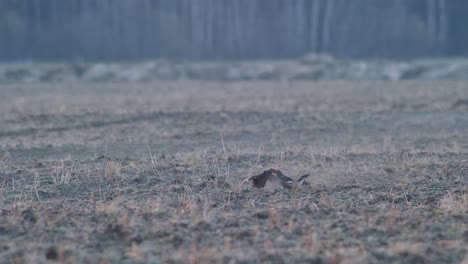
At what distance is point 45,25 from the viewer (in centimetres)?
3834

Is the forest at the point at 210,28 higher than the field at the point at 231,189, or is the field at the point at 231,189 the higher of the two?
the forest at the point at 210,28

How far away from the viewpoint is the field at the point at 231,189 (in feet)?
17.1

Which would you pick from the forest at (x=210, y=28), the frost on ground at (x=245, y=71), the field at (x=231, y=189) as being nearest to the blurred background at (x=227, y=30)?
the forest at (x=210, y=28)

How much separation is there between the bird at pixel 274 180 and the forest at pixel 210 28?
96.3 ft

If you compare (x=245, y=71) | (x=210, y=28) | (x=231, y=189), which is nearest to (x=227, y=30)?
(x=210, y=28)

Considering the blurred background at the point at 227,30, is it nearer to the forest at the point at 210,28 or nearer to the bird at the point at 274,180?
the forest at the point at 210,28

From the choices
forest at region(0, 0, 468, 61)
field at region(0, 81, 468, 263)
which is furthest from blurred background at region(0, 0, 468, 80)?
field at region(0, 81, 468, 263)

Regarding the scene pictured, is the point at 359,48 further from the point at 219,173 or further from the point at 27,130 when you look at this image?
the point at 219,173

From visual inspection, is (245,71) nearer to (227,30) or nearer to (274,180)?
(227,30)

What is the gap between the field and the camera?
17.1 ft

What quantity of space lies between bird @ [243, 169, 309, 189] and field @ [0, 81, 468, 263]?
0.12m

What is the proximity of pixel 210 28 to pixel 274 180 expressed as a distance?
103 feet

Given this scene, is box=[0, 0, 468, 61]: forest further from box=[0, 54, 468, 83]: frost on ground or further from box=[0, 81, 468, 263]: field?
box=[0, 81, 468, 263]: field

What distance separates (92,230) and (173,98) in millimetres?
13996
